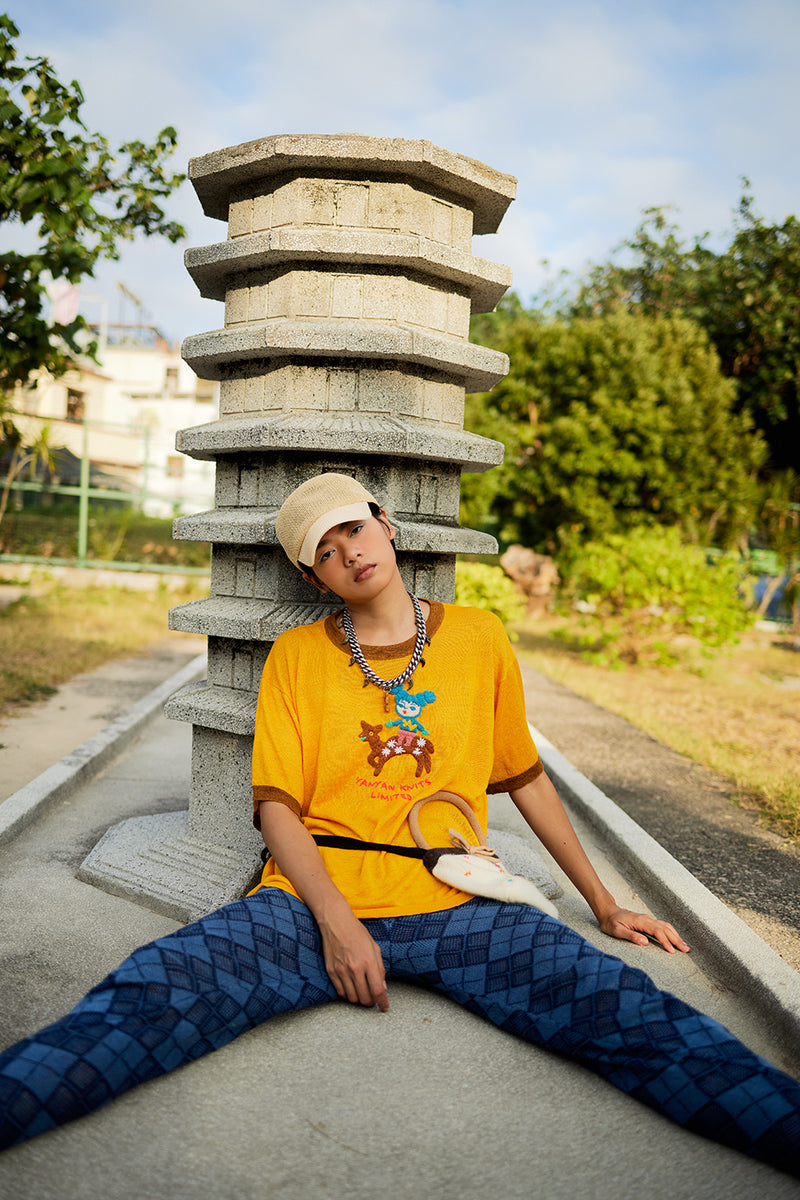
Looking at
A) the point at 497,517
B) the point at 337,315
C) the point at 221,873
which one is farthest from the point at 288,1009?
the point at 497,517

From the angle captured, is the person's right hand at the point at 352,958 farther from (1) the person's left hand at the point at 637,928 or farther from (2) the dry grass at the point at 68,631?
(2) the dry grass at the point at 68,631

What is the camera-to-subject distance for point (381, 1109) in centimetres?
204

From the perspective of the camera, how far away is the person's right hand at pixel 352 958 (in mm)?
2227

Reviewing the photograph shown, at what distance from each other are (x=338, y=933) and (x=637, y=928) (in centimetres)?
108

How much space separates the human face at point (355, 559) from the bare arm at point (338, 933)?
71 cm

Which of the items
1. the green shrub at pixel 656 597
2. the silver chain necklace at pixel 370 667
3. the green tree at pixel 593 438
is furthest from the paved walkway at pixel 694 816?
the green tree at pixel 593 438

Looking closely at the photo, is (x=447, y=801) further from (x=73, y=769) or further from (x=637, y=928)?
(x=73, y=769)

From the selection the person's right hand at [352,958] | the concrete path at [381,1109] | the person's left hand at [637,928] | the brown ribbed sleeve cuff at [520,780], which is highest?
the brown ribbed sleeve cuff at [520,780]

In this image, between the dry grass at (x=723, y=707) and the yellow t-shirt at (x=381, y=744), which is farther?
the dry grass at (x=723, y=707)

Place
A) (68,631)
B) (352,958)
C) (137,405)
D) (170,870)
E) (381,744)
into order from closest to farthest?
1. (352,958)
2. (381,744)
3. (170,870)
4. (68,631)
5. (137,405)

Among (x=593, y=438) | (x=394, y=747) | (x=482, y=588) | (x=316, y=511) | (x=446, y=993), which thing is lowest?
(x=446, y=993)

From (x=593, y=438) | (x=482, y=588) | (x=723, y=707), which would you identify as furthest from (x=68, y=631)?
(x=593, y=438)

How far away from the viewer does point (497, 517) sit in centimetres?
1440

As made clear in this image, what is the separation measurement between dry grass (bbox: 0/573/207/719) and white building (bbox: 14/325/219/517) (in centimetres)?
411
